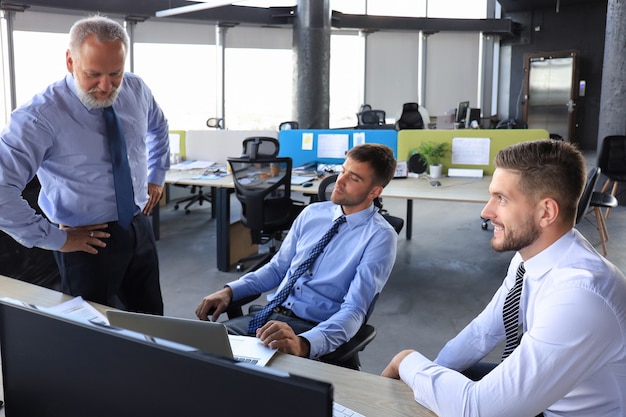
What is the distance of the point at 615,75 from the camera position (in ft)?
22.6

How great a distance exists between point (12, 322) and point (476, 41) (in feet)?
41.4

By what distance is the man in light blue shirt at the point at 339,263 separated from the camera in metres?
1.99

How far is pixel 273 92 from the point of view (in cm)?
1016

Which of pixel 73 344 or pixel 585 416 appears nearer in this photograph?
pixel 73 344

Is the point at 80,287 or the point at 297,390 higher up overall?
the point at 297,390

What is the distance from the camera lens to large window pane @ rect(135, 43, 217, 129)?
899cm

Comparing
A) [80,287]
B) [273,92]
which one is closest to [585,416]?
[80,287]

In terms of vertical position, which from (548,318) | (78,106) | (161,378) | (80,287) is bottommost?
(80,287)

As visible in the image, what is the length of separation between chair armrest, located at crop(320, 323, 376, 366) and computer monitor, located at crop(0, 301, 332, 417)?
1.12 meters

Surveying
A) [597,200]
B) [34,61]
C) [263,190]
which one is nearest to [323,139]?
[263,190]

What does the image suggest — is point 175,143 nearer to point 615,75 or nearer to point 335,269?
point 335,269

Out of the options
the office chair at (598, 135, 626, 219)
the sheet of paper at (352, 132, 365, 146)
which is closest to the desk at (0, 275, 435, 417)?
the sheet of paper at (352, 132, 365, 146)

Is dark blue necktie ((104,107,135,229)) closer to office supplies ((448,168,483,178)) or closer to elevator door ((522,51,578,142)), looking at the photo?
office supplies ((448,168,483,178))

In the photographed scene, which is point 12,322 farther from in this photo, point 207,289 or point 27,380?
point 207,289
